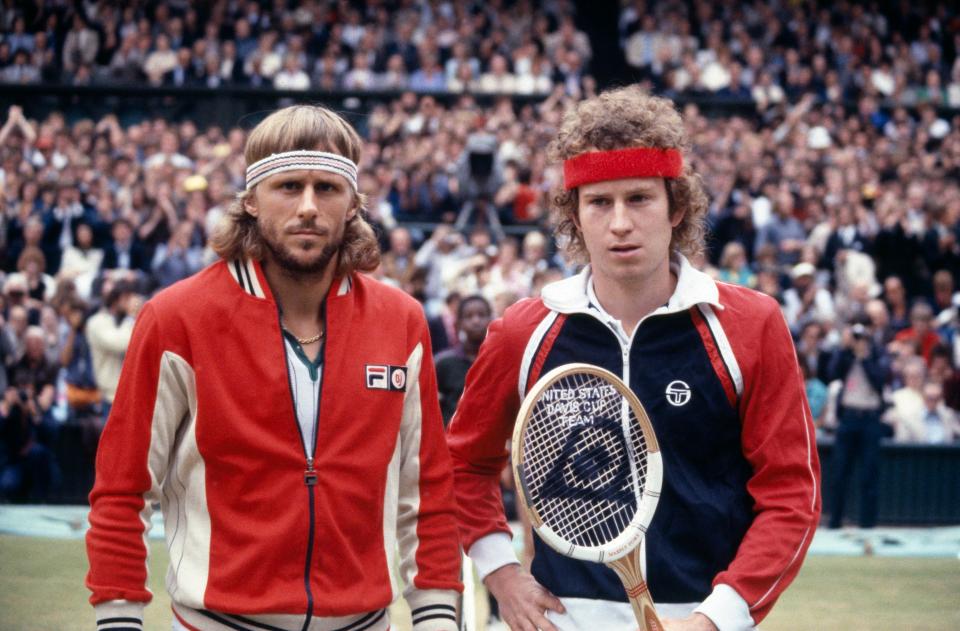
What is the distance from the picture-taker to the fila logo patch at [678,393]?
11.8 ft

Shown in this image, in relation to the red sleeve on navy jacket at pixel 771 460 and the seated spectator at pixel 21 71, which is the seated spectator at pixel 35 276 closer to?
the seated spectator at pixel 21 71

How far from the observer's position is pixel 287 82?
20.2 meters

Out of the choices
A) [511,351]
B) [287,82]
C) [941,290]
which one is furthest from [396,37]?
[511,351]

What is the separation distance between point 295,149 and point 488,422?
0.91 meters

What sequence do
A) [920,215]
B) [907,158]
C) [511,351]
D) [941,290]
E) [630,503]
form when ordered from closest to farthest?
[630,503], [511,351], [941,290], [920,215], [907,158]

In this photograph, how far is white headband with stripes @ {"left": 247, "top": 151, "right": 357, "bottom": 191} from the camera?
3588 mm

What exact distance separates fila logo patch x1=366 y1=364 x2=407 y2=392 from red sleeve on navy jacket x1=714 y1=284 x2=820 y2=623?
2.74 ft

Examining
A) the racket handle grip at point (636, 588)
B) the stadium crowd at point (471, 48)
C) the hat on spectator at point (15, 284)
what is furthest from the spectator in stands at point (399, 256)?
the racket handle grip at point (636, 588)

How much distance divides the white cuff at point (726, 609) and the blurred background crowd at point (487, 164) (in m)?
5.89

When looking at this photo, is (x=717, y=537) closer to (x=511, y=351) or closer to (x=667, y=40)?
(x=511, y=351)

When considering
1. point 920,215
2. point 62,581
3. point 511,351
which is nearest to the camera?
point 511,351

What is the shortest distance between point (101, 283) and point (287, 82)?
6.91 m

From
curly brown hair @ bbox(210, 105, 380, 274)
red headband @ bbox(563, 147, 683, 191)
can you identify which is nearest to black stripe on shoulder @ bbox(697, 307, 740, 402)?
red headband @ bbox(563, 147, 683, 191)

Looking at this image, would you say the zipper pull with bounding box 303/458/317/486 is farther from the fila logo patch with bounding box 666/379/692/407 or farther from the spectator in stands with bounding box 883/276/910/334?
the spectator in stands with bounding box 883/276/910/334
